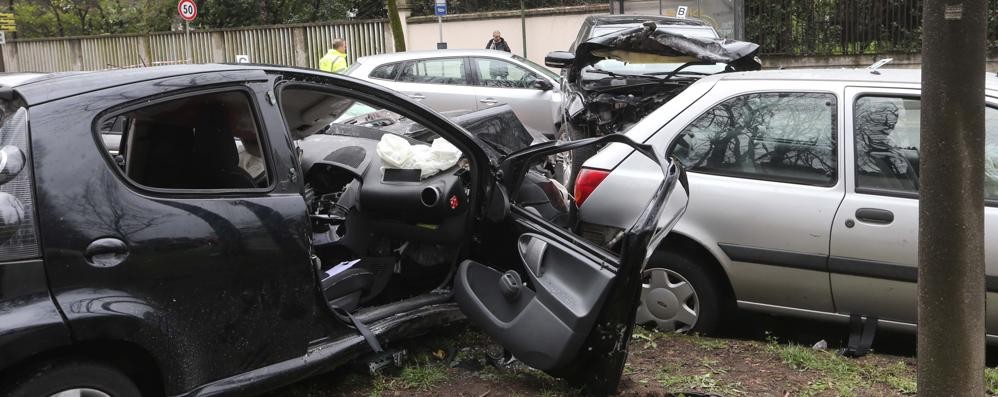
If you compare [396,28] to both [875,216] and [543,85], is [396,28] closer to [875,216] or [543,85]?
[543,85]

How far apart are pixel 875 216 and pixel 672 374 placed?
1.27m

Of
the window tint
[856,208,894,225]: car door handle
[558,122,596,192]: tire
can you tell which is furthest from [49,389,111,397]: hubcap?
the window tint

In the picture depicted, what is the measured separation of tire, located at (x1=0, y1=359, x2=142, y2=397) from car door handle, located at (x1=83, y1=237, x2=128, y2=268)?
347mm

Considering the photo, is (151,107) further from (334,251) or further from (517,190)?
(517,190)

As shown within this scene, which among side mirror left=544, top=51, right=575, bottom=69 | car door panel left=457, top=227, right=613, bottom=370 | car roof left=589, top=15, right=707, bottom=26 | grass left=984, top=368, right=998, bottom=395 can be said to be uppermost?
car roof left=589, top=15, right=707, bottom=26

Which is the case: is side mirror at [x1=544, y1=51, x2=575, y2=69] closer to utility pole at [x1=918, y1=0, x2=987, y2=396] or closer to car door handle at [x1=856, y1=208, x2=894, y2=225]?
car door handle at [x1=856, y1=208, x2=894, y2=225]

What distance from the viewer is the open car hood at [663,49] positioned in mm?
7480

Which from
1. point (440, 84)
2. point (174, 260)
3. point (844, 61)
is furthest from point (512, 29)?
point (174, 260)

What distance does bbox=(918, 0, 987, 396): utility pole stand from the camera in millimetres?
2742

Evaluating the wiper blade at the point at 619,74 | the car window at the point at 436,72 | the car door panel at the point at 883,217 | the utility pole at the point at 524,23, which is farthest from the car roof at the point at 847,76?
the utility pole at the point at 524,23

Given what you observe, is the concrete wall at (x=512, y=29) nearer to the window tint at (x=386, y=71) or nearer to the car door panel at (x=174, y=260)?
the window tint at (x=386, y=71)

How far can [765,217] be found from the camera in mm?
4422

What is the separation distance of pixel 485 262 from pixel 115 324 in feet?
6.19

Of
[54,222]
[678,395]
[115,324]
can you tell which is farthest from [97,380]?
[678,395]
